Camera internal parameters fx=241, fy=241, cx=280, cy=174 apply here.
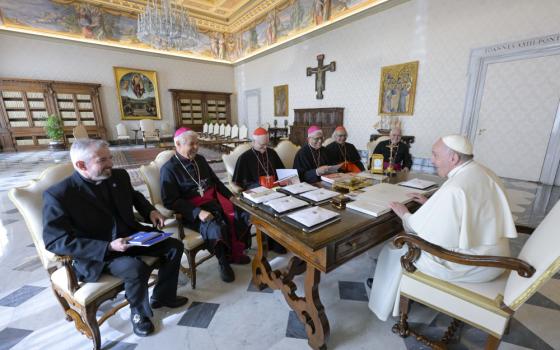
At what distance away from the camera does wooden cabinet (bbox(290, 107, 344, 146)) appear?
755 cm

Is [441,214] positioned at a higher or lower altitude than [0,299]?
higher

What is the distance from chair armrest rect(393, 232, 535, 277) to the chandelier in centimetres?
737

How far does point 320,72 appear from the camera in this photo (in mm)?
7934

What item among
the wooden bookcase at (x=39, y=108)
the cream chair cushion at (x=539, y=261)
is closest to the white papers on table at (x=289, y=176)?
the cream chair cushion at (x=539, y=261)

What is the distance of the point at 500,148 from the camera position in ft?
15.9

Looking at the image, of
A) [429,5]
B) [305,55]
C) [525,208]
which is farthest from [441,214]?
[305,55]

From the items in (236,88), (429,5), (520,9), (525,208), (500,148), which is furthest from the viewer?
(236,88)

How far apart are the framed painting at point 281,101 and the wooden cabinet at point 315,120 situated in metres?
1.09

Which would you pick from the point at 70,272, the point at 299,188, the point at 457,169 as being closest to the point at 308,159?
the point at 299,188

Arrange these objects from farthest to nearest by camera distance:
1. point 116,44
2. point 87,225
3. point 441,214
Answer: point 116,44 < point 87,225 < point 441,214

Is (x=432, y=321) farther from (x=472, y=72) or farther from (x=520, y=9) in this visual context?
(x=520, y=9)

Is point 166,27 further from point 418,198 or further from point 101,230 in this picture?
point 418,198

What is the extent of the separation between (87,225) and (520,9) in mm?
6915

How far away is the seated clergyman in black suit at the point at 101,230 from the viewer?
4.46 feet
